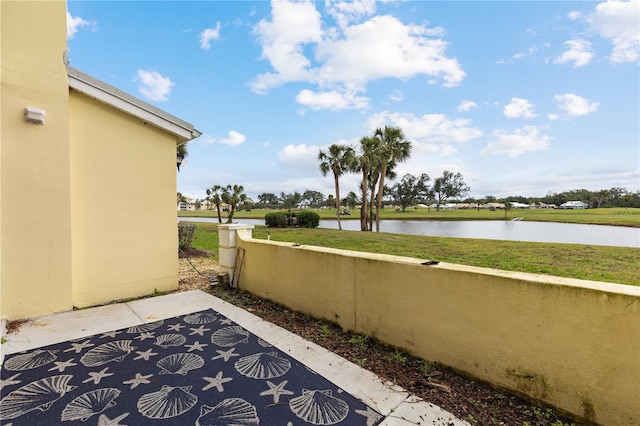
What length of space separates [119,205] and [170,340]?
8.64 feet

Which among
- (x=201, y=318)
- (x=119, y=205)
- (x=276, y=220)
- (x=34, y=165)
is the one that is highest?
(x=34, y=165)

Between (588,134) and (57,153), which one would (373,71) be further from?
(57,153)

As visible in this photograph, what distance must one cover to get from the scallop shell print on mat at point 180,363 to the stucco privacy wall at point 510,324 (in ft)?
5.33

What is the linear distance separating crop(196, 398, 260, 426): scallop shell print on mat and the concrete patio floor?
725 millimetres

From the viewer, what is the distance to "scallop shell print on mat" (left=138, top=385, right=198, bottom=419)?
2.01 metres

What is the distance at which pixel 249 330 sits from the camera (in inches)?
138

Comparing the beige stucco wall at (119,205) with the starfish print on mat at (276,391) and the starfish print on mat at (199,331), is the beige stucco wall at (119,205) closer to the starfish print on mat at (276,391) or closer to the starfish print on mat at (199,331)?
the starfish print on mat at (199,331)

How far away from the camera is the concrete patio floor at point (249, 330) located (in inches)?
80.7

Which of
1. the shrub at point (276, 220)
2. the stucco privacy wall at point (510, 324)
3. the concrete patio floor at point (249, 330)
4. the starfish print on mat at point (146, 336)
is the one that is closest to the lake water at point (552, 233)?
the shrub at point (276, 220)

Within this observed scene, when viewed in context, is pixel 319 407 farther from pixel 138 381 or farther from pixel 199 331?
pixel 199 331

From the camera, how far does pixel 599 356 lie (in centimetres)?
177

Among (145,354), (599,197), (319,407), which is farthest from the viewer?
(599,197)

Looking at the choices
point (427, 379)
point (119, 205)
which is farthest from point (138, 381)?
point (119, 205)

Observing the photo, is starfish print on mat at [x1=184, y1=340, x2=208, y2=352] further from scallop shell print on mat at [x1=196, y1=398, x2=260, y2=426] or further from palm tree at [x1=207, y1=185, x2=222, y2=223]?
palm tree at [x1=207, y1=185, x2=222, y2=223]
